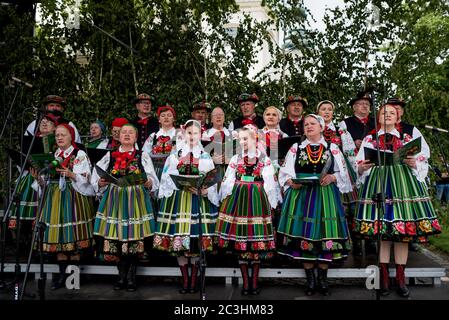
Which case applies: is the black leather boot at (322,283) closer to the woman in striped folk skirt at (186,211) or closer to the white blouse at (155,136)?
the woman in striped folk skirt at (186,211)

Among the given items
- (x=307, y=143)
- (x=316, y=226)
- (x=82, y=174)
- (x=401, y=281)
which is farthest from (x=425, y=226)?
(x=82, y=174)

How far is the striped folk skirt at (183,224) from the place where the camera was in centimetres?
460

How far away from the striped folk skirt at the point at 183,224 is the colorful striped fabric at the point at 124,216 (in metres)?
0.15

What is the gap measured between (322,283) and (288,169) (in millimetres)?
1187

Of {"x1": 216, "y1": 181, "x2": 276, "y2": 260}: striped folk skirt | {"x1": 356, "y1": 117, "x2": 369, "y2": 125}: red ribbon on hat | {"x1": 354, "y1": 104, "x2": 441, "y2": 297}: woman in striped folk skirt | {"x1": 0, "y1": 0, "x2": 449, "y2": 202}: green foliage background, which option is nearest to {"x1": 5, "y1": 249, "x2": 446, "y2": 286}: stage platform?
{"x1": 354, "y1": 104, "x2": 441, "y2": 297}: woman in striped folk skirt

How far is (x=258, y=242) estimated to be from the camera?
178 inches

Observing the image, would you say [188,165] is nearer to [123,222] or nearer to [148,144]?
[123,222]

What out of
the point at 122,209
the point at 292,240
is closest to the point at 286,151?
the point at 292,240

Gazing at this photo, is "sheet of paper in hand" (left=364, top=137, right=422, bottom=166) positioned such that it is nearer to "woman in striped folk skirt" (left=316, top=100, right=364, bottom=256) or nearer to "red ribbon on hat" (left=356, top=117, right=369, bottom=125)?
"woman in striped folk skirt" (left=316, top=100, right=364, bottom=256)

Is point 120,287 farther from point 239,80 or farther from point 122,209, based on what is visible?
point 239,80

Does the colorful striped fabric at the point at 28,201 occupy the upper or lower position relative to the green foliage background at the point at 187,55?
lower

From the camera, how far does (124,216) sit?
472 centimetres

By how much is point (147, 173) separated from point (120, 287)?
1.25m

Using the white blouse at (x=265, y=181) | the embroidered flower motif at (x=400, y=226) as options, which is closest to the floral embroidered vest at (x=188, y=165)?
the white blouse at (x=265, y=181)
